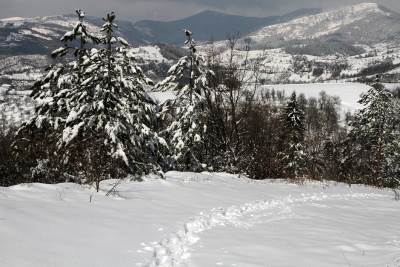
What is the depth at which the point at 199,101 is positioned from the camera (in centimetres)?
2388

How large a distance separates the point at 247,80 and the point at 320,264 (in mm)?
15921

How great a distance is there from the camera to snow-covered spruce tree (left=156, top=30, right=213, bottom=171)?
23.5 meters

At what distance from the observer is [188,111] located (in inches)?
925

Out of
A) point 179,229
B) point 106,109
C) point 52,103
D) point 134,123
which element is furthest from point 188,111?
point 179,229

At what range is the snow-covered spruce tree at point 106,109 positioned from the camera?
1491cm

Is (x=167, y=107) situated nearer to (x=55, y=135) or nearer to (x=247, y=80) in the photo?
(x=247, y=80)

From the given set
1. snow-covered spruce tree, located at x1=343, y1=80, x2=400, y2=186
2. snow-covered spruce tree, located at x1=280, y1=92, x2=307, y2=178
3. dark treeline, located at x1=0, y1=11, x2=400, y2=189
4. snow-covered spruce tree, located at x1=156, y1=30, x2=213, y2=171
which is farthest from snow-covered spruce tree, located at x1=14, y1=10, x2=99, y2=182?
snow-covered spruce tree, located at x1=343, y1=80, x2=400, y2=186

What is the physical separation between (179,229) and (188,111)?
16.4m

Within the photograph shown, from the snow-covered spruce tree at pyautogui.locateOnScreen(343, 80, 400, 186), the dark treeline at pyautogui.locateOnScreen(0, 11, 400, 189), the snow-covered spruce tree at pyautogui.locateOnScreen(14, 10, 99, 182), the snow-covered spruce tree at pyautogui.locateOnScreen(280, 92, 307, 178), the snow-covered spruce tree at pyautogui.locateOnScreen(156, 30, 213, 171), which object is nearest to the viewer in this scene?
the dark treeline at pyautogui.locateOnScreen(0, 11, 400, 189)

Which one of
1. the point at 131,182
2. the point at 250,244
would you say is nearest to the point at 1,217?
the point at 250,244

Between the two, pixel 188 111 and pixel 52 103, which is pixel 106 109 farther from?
pixel 188 111

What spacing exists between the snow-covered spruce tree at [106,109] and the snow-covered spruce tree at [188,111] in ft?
18.0

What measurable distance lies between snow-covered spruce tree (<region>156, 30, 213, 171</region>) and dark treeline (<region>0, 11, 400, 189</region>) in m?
0.06

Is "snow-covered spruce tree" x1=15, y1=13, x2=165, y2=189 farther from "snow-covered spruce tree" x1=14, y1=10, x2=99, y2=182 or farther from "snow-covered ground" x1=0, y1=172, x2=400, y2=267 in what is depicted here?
"snow-covered ground" x1=0, y1=172, x2=400, y2=267
